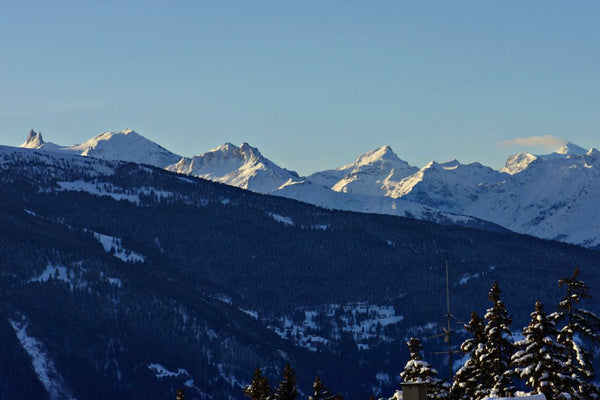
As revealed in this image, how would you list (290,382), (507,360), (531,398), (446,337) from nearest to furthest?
(531,398) → (446,337) → (507,360) → (290,382)

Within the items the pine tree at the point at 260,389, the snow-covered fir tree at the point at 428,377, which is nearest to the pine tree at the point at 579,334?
the snow-covered fir tree at the point at 428,377

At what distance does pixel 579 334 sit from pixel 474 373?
44.4 feet

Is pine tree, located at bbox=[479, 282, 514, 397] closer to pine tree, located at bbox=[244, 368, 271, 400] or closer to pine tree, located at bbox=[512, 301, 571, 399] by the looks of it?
pine tree, located at bbox=[512, 301, 571, 399]

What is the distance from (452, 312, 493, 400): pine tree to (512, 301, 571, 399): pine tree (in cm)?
1037

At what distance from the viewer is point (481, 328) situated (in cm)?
10462

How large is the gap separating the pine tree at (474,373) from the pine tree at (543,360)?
408 inches

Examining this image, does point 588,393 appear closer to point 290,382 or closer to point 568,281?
point 568,281

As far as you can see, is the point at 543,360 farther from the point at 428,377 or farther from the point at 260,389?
the point at 260,389

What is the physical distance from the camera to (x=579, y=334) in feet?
301

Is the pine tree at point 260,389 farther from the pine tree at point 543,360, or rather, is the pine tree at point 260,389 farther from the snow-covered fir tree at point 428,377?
the pine tree at point 543,360

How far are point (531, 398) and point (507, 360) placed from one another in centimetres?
2219

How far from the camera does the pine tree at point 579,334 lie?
299 feet

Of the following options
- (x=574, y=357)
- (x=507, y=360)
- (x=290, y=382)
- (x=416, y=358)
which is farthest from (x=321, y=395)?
(x=574, y=357)

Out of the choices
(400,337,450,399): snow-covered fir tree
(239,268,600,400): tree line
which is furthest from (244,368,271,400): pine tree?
(400,337,450,399): snow-covered fir tree
